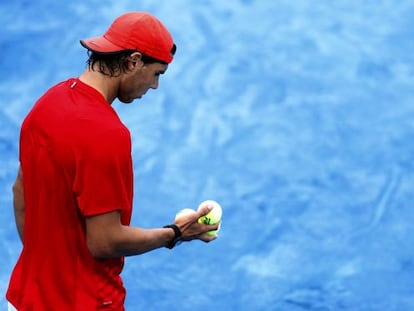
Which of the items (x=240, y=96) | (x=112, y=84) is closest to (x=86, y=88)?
(x=112, y=84)

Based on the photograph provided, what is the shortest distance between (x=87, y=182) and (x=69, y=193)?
0.37 ft

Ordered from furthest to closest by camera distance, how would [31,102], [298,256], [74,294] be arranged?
[31,102]
[298,256]
[74,294]

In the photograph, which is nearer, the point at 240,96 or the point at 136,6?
the point at 240,96

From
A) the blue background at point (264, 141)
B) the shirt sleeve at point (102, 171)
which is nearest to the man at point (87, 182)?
the shirt sleeve at point (102, 171)

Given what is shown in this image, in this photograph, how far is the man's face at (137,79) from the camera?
9.12 ft

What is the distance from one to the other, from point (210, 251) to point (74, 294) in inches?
84.2

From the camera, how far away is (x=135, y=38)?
275cm

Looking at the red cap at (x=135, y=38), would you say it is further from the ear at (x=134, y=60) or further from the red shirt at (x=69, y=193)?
the red shirt at (x=69, y=193)

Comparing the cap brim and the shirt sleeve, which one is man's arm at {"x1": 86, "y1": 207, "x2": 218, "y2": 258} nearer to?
the shirt sleeve

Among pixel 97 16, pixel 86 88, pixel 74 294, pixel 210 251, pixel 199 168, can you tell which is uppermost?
pixel 97 16

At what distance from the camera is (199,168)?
5.38 m

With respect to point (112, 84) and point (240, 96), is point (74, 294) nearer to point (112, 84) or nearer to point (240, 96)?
point (112, 84)

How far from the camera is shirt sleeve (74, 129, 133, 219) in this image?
8.32 ft

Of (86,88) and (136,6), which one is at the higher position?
(136,6)
